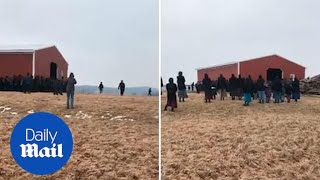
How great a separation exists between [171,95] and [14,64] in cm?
165

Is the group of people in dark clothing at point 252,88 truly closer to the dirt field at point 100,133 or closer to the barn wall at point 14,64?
the dirt field at point 100,133

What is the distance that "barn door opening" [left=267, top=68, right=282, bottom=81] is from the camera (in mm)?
5133

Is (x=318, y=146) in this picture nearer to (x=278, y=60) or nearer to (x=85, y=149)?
(x=278, y=60)

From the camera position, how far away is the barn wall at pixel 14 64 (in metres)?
4.59

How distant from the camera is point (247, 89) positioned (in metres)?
5.25

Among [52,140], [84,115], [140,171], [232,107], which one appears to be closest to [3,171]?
[52,140]

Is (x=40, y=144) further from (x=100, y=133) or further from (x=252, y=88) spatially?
(x=252, y=88)

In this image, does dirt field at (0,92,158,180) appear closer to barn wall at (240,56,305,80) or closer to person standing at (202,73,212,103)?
person standing at (202,73,212,103)

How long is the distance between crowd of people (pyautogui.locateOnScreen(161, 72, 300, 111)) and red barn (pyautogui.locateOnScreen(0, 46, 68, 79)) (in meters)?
1.31

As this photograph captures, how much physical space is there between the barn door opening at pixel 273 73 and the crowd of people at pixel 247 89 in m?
0.04

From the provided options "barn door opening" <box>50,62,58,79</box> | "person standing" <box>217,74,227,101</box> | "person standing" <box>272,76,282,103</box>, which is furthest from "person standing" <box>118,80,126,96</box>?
"person standing" <box>272,76,282,103</box>

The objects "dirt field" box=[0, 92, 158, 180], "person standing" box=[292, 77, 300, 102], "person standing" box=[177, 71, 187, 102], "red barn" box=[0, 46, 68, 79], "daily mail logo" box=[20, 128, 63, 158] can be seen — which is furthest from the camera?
"person standing" box=[292, 77, 300, 102]

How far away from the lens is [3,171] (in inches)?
173

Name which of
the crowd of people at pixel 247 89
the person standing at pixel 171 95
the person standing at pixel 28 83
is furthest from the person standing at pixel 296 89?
the person standing at pixel 28 83
